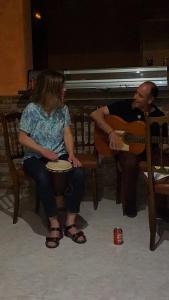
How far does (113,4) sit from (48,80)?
3.83m

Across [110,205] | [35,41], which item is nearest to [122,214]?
[110,205]

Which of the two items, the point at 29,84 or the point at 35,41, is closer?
the point at 29,84

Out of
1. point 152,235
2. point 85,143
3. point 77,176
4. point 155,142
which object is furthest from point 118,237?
point 85,143

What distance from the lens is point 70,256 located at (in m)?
2.64

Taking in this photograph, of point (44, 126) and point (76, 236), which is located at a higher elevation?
point (44, 126)

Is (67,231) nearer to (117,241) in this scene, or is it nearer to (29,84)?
(117,241)

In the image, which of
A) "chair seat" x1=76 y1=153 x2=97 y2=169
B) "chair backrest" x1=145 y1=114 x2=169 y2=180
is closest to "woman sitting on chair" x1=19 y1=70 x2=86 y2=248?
"chair seat" x1=76 y1=153 x2=97 y2=169

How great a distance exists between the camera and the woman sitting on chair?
113 inches

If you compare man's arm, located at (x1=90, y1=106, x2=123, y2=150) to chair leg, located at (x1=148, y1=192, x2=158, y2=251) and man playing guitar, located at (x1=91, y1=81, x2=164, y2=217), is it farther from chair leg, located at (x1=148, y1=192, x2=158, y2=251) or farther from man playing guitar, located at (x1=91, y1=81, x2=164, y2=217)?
chair leg, located at (x1=148, y1=192, x2=158, y2=251)

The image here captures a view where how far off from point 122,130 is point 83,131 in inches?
17.8

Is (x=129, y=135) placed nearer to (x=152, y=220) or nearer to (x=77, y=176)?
(x=77, y=176)

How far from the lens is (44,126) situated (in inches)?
119

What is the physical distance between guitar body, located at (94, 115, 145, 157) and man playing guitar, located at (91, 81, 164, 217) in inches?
1.6

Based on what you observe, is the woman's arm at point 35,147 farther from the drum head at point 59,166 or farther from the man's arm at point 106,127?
the man's arm at point 106,127
